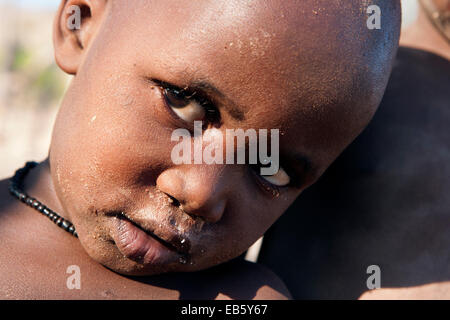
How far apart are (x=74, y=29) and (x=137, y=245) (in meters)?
0.67

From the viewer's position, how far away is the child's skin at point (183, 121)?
4.07 ft

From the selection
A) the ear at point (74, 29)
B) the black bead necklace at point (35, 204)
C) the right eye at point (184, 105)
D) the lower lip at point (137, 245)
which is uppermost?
the ear at point (74, 29)

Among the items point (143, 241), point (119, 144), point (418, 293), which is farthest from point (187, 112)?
point (418, 293)

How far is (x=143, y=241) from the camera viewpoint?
4.32ft

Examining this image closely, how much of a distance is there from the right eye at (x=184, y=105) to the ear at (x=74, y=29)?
0.36m

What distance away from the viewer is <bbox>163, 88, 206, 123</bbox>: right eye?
1.29m

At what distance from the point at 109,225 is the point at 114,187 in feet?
0.33

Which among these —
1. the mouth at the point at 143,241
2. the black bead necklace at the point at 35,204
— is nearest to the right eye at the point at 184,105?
the mouth at the point at 143,241

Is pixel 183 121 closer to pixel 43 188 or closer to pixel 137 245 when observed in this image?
pixel 137 245

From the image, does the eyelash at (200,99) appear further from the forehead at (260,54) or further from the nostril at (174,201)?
the nostril at (174,201)

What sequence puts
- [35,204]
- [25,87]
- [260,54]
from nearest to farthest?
[260,54], [35,204], [25,87]

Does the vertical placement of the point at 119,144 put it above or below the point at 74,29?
below

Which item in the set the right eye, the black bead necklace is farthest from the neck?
the right eye

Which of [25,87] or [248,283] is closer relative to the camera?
[248,283]
